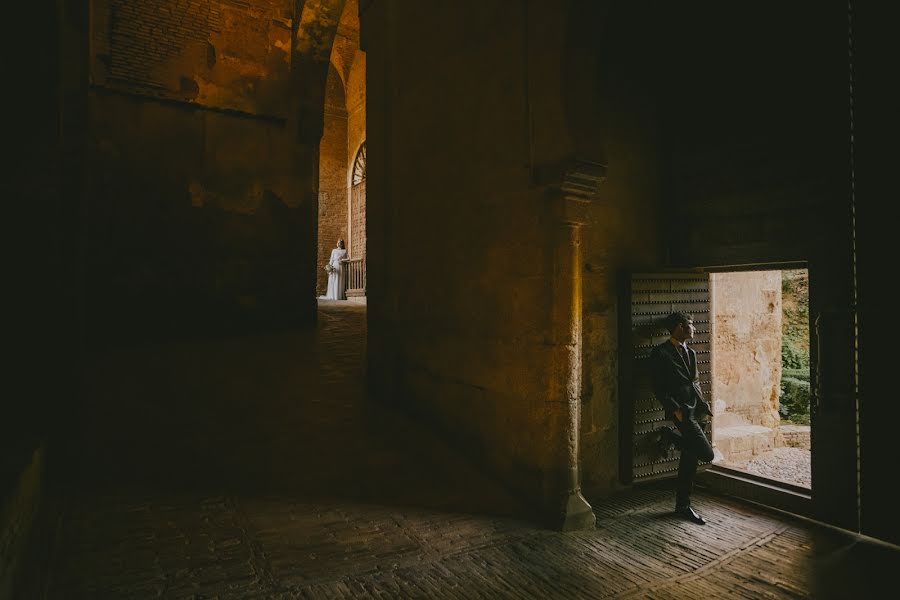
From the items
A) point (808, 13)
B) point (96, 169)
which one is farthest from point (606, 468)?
point (96, 169)

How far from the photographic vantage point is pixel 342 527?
148 inches

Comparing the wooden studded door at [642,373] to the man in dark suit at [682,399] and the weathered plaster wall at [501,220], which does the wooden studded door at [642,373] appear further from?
the man in dark suit at [682,399]

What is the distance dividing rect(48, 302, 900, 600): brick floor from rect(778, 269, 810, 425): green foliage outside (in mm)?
8641

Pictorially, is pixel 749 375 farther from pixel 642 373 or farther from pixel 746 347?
pixel 642 373

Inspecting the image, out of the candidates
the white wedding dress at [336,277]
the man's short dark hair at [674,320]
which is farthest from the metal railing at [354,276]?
the man's short dark hair at [674,320]

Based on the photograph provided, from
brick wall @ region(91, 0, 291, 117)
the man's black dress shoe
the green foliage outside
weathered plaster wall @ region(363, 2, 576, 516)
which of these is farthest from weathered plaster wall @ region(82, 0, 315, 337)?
the green foliage outside

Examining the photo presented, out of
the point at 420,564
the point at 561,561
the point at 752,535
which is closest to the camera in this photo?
the point at 420,564

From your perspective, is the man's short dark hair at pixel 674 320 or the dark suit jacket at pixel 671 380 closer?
the dark suit jacket at pixel 671 380

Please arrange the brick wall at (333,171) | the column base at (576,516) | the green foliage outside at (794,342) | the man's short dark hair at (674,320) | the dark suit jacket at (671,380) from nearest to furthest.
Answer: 1. the column base at (576,516)
2. the dark suit jacket at (671,380)
3. the man's short dark hair at (674,320)
4. the green foliage outside at (794,342)
5. the brick wall at (333,171)

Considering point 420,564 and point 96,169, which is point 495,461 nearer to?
point 420,564

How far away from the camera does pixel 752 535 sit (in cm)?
444

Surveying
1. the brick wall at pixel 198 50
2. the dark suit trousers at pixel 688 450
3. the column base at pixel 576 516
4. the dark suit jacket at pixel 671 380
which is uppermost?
the brick wall at pixel 198 50

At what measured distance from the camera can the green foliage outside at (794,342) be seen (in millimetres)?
12087

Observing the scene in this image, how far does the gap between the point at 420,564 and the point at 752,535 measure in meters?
3.02
